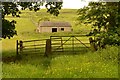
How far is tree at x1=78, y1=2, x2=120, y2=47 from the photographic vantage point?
1675 cm

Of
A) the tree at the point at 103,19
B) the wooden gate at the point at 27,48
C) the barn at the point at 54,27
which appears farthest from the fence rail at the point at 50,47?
the barn at the point at 54,27

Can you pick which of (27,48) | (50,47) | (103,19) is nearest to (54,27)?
(27,48)

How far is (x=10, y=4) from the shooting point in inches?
821

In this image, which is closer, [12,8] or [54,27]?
[12,8]

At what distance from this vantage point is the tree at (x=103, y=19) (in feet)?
55.0

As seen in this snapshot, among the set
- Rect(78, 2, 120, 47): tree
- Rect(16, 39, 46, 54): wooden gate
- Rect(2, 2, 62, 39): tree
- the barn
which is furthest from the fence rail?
the barn

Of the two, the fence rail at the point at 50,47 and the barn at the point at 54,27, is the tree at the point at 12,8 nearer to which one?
the fence rail at the point at 50,47

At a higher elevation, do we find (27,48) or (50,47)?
(50,47)

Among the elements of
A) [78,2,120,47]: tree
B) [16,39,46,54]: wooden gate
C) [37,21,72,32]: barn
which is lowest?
[37,21,72,32]: barn

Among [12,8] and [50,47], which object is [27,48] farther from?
[12,8]

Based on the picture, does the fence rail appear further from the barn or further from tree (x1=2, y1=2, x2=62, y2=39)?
the barn

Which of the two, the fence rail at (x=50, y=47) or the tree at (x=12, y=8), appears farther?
the fence rail at (x=50, y=47)

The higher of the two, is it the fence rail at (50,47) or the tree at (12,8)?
the tree at (12,8)

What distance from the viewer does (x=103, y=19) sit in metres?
19.7
